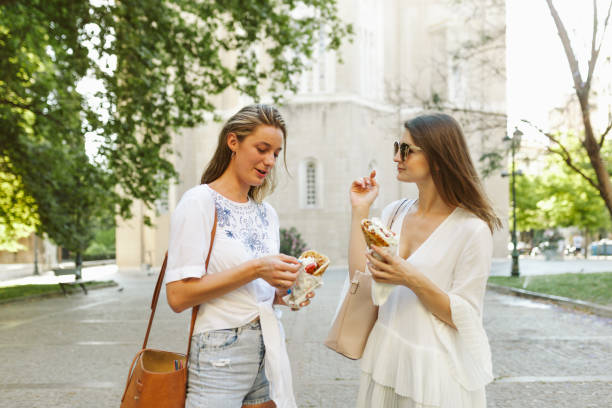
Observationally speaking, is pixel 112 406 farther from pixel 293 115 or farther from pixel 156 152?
pixel 293 115

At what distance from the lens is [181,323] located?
12.0 meters

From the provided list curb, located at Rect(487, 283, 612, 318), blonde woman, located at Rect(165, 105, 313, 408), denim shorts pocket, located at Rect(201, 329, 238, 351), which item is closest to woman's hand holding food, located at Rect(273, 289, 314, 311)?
blonde woman, located at Rect(165, 105, 313, 408)

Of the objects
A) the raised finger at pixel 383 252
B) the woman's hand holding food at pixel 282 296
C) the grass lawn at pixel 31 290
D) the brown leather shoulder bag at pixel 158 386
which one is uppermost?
the raised finger at pixel 383 252

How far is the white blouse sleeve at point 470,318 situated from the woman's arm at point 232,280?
78cm

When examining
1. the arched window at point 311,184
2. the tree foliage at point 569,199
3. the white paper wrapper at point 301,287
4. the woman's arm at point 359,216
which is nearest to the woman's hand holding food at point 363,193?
the woman's arm at point 359,216

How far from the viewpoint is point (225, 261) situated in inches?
94.1

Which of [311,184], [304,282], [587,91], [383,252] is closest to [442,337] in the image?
[383,252]

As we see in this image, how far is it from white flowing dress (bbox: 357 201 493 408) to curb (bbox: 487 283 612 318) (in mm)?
11174

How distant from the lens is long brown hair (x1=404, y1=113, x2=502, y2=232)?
269 cm

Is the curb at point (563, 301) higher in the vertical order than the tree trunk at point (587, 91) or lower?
lower

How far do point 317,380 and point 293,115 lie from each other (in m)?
30.5

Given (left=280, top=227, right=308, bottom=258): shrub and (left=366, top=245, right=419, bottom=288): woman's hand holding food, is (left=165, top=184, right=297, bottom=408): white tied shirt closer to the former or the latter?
(left=366, top=245, right=419, bottom=288): woman's hand holding food

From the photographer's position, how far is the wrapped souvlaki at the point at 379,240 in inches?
95.8

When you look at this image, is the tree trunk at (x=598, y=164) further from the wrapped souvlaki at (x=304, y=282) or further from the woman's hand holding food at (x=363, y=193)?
the wrapped souvlaki at (x=304, y=282)
